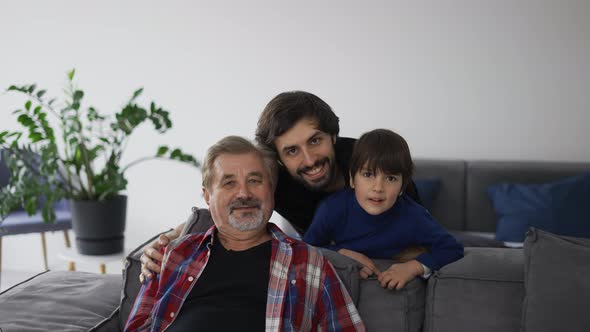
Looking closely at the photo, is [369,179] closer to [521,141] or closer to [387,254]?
[387,254]

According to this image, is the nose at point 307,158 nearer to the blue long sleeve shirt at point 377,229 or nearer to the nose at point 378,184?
the blue long sleeve shirt at point 377,229

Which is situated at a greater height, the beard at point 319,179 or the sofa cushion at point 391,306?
the beard at point 319,179

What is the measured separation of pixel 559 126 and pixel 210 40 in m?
2.43

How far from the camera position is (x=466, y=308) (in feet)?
5.12

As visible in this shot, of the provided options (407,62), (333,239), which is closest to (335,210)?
(333,239)

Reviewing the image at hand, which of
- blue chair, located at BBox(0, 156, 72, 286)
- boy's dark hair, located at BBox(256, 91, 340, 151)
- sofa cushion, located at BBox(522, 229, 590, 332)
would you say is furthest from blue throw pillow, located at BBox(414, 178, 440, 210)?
blue chair, located at BBox(0, 156, 72, 286)

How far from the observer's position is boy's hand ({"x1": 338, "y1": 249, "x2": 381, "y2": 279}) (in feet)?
5.41

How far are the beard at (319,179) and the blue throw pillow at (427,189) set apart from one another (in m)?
1.59

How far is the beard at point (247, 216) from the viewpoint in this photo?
1698 millimetres

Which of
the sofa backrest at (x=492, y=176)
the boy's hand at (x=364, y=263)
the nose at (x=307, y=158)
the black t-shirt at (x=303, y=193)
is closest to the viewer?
the boy's hand at (x=364, y=263)

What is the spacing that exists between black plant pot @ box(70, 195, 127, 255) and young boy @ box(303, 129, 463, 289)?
60.5 inches

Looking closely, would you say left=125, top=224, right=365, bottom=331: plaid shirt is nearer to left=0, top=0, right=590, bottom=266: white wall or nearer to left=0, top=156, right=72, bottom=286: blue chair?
left=0, top=156, right=72, bottom=286: blue chair

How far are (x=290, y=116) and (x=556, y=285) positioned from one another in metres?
1.01

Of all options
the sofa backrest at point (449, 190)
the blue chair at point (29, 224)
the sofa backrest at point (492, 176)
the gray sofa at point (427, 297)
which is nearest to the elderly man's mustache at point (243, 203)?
the gray sofa at point (427, 297)
